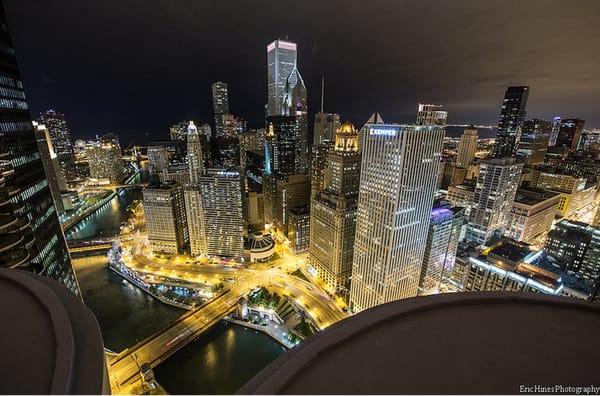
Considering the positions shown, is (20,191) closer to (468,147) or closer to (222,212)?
(222,212)

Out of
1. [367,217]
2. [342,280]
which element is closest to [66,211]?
[342,280]

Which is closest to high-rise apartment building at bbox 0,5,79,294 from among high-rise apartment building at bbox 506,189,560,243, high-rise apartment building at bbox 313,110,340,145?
high-rise apartment building at bbox 506,189,560,243

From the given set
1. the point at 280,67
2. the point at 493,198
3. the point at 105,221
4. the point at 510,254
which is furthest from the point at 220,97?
the point at 510,254

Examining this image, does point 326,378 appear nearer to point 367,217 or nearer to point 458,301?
point 458,301

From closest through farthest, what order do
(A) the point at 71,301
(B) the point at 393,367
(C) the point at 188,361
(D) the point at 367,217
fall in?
(B) the point at 393,367 → (A) the point at 71,301 → (C) the point at 188,361 → (D) the point at 367,217

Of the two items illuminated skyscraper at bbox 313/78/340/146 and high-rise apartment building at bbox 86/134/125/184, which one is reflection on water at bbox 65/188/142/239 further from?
illuminated skyscraper at bbox 313/78/340/146

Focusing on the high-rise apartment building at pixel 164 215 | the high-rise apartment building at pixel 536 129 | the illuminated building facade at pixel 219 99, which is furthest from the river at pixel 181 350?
the illuminated building facade at pixel 219 99

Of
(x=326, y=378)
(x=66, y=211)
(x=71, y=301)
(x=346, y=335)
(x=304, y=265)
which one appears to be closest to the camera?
(x=326, y=378)
